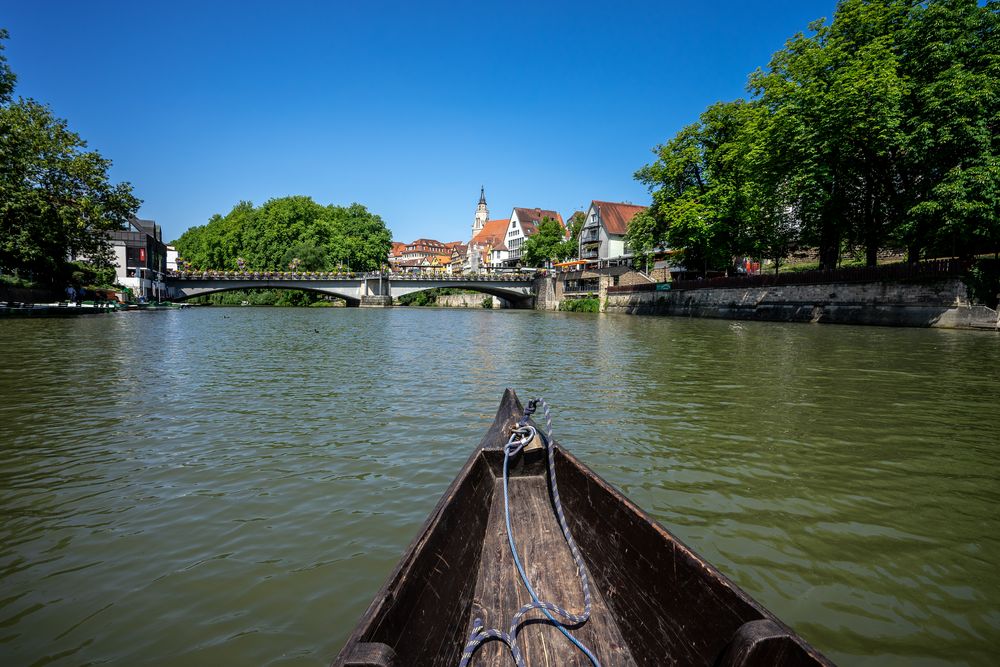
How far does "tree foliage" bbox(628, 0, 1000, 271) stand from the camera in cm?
2077

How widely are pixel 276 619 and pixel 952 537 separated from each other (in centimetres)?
480

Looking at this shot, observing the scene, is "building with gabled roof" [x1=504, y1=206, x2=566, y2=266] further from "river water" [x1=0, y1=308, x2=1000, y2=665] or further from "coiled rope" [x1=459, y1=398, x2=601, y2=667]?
"coiled rope" [x1=459, y1=398, x2=601, y2=667]

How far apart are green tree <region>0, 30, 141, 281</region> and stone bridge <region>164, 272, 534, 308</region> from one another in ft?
84.4

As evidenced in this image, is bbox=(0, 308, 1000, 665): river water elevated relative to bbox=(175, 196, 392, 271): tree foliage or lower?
lower

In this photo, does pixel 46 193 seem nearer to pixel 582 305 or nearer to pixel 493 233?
pixel 582 305

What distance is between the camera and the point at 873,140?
2398cm

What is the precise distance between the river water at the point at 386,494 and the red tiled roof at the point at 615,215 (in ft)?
189

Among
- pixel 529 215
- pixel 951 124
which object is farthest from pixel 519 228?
pixel 951 124

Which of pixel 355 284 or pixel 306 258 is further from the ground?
pixel 306 258

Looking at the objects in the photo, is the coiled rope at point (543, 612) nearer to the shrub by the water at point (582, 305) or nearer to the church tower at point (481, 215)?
the shrub by the water at point (582, 305)

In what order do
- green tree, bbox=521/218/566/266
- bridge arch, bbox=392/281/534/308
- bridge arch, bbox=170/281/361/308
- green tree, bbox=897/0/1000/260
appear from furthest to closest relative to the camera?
green tree, bbox=521/218/566/266 → bridge arch, bbox=392/281/534/308 → bridge arch, bbox=170/281/361/308 → green tree, bbox=897/0/1000/260

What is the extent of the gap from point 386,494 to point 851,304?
30651 mm

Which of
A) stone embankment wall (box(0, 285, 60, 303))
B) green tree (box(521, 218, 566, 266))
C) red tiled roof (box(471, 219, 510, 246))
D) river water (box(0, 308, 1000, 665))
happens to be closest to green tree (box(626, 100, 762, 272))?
river water (box(0, 308, 1000, 665))

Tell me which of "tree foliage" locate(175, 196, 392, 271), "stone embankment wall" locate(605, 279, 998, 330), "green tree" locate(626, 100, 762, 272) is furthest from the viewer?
"tree foliage" locate(175, 196, 392, 271)
